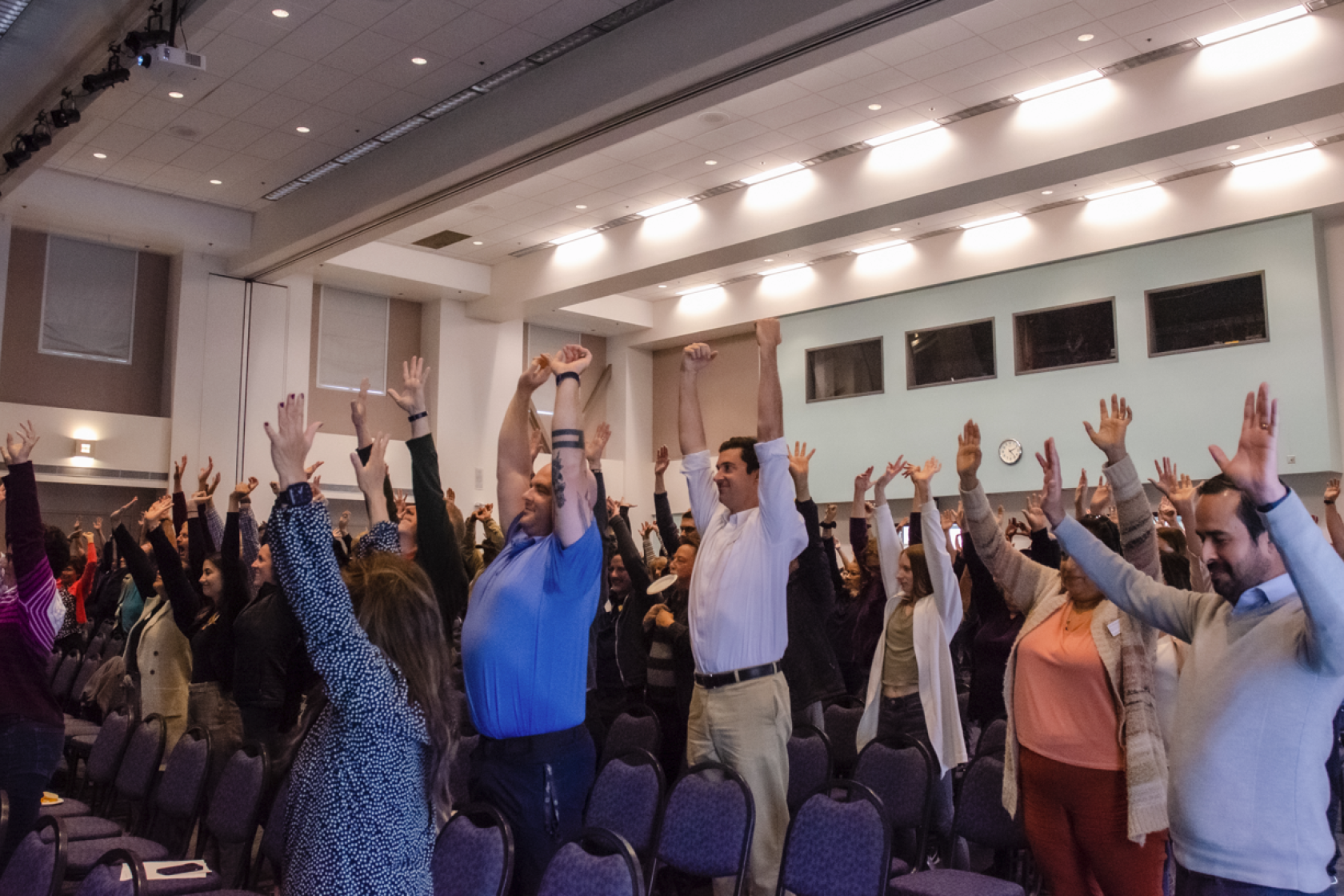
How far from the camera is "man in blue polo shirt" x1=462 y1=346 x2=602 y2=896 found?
7.97 ft

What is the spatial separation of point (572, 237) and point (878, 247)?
366 centimetres

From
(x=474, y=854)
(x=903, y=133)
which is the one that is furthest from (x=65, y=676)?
(x=903, y=133)

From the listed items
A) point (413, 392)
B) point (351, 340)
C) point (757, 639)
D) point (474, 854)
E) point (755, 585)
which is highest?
point (351, 340)

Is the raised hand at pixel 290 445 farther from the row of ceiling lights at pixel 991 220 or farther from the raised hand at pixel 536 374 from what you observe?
the row of ceiling lights at pixel 991 220

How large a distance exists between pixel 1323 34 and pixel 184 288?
11.0 m

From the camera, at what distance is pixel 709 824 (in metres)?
3.08

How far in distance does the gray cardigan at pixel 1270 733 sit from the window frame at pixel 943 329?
392 inches

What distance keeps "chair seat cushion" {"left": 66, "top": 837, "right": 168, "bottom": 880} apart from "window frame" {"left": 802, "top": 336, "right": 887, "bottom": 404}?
1028 centimetres

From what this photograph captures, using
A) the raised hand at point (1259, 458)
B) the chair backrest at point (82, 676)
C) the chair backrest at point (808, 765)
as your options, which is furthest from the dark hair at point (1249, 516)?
the chair backrest at point (82, 676)

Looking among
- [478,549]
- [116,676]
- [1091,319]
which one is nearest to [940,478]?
[1091,319]

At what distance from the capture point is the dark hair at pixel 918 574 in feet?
14.4

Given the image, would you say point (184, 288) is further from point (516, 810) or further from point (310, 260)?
point (516, 810)

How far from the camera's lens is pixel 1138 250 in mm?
10703

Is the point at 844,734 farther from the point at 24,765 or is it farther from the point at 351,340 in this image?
the point at 351,340
